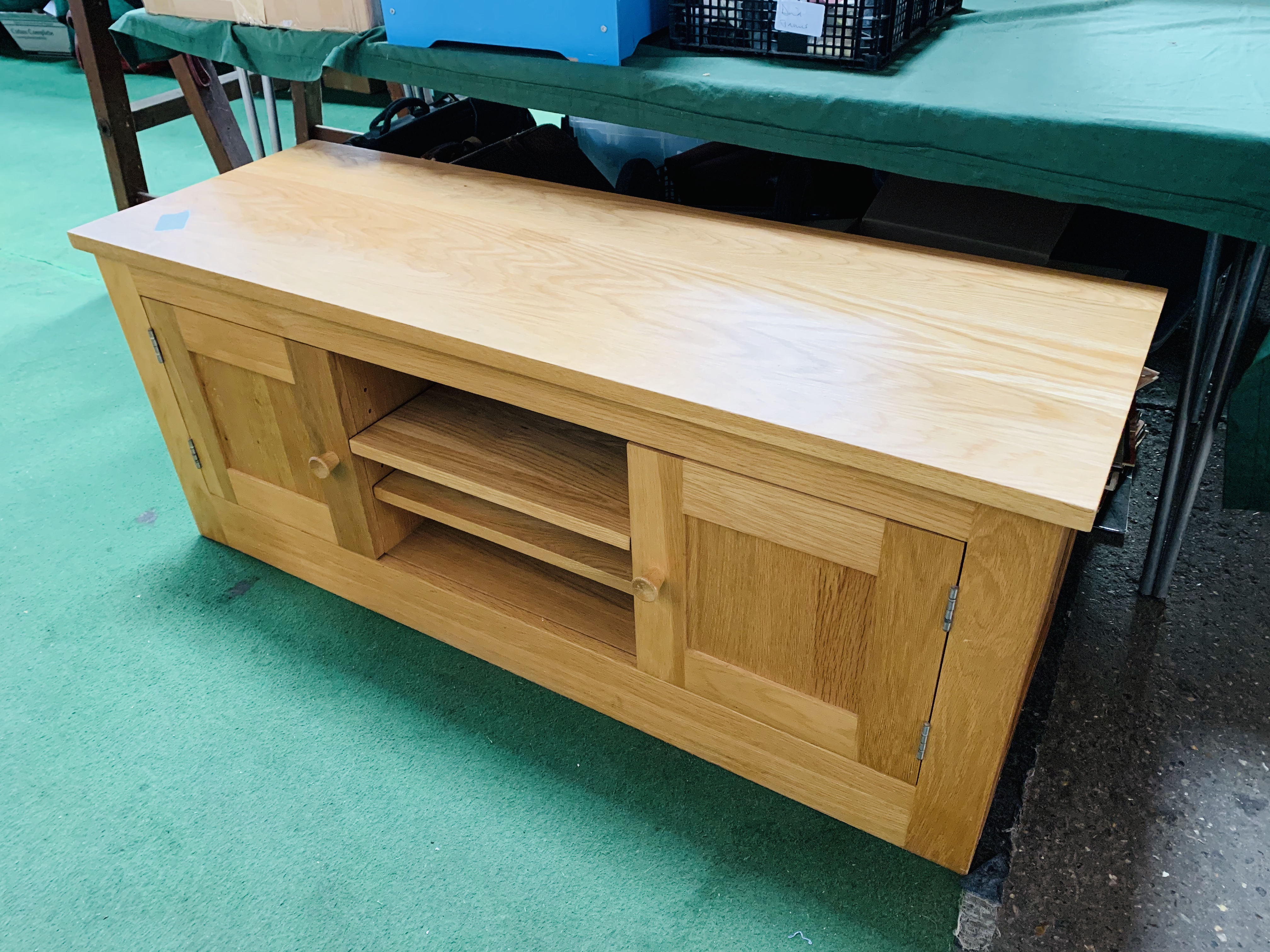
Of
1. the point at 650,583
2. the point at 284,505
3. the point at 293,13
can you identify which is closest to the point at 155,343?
the point at 284,505

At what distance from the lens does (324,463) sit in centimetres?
122

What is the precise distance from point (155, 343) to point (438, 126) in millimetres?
638

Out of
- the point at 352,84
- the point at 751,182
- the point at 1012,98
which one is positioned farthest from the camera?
the point at 352,84

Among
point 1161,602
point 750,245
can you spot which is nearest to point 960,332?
point 750,245

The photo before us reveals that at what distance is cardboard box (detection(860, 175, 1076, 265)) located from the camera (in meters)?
1.18

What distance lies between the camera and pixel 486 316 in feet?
3.31

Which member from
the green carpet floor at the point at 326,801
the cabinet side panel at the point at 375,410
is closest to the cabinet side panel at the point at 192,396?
the green carpet floor at the point at 326,801

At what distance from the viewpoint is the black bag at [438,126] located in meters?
1.56

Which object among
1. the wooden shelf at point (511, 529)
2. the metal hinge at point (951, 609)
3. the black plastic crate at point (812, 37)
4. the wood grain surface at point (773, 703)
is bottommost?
the wood grain surface at point (773, 703)

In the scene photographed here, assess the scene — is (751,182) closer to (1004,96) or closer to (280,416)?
(1004,96)

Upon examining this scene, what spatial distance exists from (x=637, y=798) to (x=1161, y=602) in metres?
0.85

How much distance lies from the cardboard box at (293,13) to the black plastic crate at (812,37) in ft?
1.59

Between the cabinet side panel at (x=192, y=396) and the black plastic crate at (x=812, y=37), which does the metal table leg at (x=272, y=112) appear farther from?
the black plastic crate at (x=812, y=37)

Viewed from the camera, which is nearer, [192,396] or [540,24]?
[540,24]
